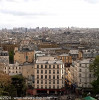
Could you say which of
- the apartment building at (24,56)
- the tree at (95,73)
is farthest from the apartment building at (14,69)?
the tree at (95,73)

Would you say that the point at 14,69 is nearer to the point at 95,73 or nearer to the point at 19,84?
the point at 19,84

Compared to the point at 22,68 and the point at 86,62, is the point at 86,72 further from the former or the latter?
the point at 22,68

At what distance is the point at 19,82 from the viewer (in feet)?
120

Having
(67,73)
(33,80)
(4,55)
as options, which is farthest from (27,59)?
(33,80)

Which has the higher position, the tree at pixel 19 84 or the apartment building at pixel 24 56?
the apartment building at pixel 24 56

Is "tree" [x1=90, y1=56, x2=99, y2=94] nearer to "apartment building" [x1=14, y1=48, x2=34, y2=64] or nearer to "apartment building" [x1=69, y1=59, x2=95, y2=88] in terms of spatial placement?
"apartment building" [x1=69, y1=59, x2=95, y2=88]

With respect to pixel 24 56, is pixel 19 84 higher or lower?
lower

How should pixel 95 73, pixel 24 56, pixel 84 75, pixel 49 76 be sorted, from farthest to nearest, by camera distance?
pixel 24 56 < pixel 84 75 < pixel 49 76 < pixel 95 73

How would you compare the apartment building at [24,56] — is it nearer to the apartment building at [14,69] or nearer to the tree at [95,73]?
the apartment building at [14,69]

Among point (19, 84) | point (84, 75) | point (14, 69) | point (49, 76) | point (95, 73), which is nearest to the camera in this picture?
point (95, 73)

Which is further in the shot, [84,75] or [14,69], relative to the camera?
[14,69]

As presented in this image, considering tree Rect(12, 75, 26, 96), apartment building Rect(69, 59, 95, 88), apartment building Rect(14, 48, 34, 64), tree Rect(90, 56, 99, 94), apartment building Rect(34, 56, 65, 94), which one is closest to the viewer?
tree Rect(90, 56, 99, 94)

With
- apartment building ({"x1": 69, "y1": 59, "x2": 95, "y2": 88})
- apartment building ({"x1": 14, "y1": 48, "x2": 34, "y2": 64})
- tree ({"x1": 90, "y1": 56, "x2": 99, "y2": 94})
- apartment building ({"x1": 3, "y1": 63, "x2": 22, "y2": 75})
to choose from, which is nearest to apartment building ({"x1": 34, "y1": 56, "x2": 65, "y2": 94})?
apartment building ({"x1": 69, "y1": 59, "x2": 95, "y2": 88})

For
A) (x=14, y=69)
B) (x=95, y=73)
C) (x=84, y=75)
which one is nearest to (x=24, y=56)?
(x=14, y=69)
